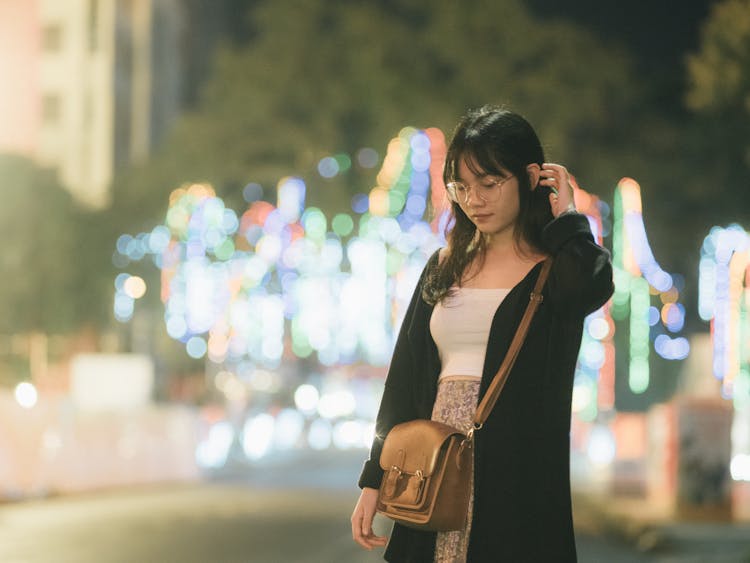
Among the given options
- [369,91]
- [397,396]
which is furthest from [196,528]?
[369,91]

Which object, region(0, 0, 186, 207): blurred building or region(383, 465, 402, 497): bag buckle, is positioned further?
region(0, 0, 186, 207): blurred building

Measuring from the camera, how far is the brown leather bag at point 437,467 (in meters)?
3.93

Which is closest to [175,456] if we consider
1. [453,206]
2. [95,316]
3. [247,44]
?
[95,316]

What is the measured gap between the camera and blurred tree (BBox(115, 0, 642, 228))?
140ft

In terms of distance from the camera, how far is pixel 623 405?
4841 centimetres

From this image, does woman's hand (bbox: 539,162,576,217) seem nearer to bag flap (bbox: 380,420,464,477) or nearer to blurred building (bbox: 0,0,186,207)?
bag flap (bbox: 380,420,464,477)

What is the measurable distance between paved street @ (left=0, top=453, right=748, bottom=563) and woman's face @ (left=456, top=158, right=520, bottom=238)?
28.1 feet

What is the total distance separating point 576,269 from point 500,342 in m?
0.26

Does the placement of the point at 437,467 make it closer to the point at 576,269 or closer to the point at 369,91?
the point at 576,269

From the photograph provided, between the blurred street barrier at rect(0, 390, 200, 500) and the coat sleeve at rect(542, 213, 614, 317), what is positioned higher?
the coat sleeve at rect(542, 213, 614, 317)

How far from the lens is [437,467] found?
394 centimetres

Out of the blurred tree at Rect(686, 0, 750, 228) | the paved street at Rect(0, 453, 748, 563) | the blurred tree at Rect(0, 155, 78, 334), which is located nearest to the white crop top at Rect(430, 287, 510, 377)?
the paved street at Rect(0, 453, 748, 563)

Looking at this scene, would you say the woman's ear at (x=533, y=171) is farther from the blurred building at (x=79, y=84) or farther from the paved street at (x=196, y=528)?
the blurred building at (x=79, y=84)

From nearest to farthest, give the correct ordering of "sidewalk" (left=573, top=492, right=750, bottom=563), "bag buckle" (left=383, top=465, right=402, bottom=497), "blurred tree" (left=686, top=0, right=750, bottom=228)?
"bag buckle" (left=383, top=465, right=402, bottom=497) < "sidewalk" (left=573, top=492, right=750, bottom=563) < "blurred tree" (left=686, top=0, right=750, bottom=228)
